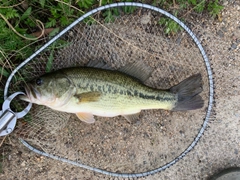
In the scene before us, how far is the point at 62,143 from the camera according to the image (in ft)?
8.39

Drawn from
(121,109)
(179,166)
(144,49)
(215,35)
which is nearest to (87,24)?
(144,49)

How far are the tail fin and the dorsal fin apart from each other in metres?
0.21

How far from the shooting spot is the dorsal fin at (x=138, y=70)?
2.32 metres

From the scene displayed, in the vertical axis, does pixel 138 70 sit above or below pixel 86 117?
above

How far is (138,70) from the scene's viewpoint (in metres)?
2.33

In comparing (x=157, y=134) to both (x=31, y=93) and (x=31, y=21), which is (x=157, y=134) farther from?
(x=31, y=21)

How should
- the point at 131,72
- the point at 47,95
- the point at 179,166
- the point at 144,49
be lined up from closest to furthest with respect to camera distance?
the point at 47,95 < the point at 131,72 < the point at 144,49 < the point at 179,166

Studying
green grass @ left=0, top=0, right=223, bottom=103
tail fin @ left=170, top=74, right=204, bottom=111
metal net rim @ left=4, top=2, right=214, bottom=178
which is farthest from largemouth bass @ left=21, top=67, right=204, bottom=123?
green grass @ left=0, top=0, right=223, bottom=103

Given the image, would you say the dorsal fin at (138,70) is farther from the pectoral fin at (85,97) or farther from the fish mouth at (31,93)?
the fish mouth at (31,93)

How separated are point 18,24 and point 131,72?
0.89 meters

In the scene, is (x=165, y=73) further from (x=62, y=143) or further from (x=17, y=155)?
(x=17, y=155)

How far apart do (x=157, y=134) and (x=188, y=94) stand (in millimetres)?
483

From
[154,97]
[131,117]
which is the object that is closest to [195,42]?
[154,97]

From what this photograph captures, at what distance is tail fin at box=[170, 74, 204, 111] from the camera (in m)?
2.30
